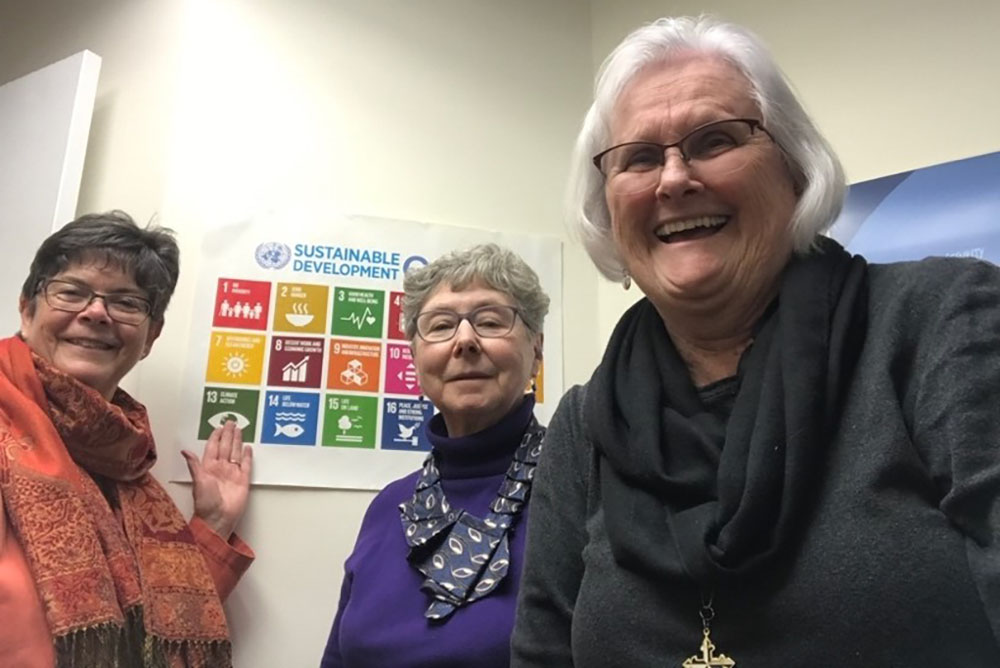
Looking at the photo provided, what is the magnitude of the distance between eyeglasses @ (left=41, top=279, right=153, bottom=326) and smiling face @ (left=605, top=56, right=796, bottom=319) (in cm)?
99

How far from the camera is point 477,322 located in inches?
53.1

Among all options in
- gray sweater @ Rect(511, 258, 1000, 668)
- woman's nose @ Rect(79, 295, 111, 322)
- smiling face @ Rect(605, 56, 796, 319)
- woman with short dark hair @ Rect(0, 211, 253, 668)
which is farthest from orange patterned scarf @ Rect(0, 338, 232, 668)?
smiling face @ Rect(605, 56, 796, 319)

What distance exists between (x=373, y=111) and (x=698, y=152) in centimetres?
122

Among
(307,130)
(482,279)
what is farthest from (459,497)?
(307,130)

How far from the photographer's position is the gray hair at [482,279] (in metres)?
1.37

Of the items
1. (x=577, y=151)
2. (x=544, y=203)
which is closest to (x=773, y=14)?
(x=544, y=203)

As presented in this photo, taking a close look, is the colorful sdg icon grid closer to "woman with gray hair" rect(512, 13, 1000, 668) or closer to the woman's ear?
the woman's ear

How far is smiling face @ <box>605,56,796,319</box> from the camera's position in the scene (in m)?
0.79

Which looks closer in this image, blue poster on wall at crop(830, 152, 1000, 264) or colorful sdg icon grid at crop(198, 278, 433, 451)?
blue poster on wall at crop(830, 152, 1000, 264)

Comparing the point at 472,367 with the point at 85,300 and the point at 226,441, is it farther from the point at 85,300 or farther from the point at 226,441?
the point at 85,300

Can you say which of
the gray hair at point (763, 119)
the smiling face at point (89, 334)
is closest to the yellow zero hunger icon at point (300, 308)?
the smiling face at point (89, 334)

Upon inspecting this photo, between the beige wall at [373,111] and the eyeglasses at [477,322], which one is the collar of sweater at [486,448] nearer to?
the eyeglasses at [477,322]

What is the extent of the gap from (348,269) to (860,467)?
1293 millimetres

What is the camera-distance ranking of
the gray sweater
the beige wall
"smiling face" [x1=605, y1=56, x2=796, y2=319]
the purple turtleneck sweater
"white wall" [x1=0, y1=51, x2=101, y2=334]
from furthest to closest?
Answer: "white wall" [x1=0, y1=51, x2=101, y2=334], the beige wall, the purple turtleneck sweater, "smiling face" [x1=605, y1=56, x2=796, y2=319], the gray sweater
